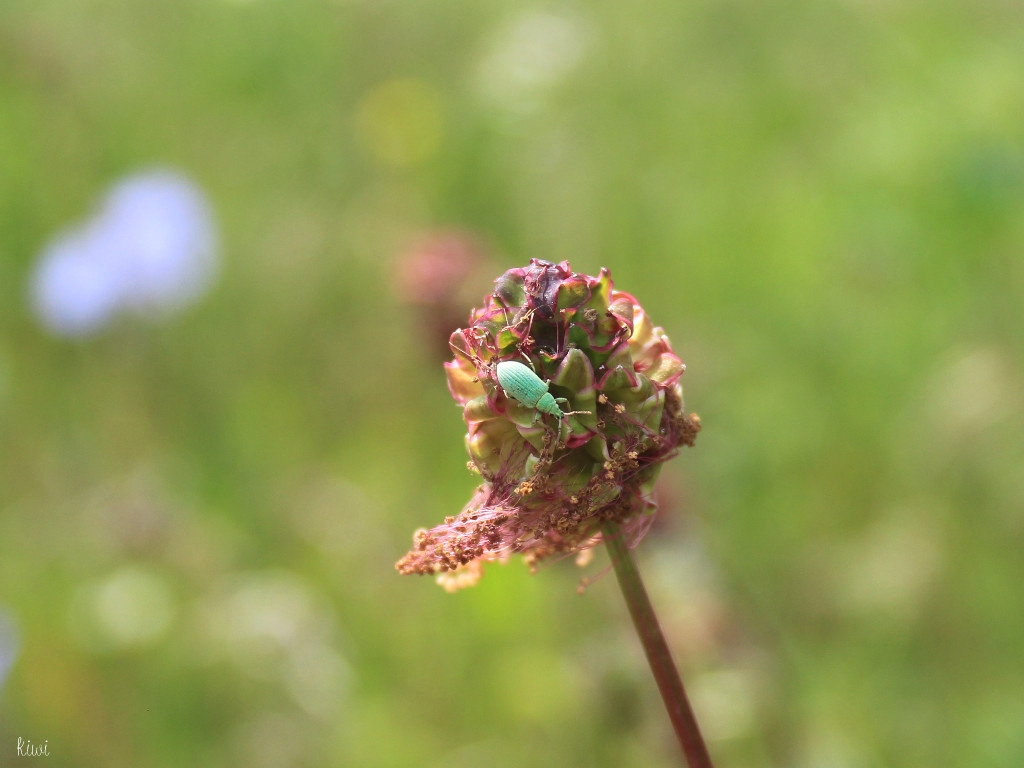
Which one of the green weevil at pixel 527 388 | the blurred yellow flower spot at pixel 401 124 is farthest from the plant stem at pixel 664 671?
the blurred yellow flower spot at pixel 401 124

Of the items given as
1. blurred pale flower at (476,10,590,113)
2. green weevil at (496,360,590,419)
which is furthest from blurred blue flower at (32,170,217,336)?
green weevil at (496,360,590,419)

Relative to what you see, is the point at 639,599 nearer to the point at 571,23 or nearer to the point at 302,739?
the point at 302,739

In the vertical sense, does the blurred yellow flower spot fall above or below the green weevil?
above

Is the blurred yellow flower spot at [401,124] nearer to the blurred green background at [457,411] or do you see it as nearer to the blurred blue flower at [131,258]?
the blurred green background at [457,411]

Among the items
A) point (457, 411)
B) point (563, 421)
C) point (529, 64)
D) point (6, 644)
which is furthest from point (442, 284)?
point (563, 421)

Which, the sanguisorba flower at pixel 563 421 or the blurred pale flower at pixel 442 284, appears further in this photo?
the blurred pale flower at pixel 442 284

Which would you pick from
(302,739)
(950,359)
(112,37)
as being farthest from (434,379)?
(112,37)

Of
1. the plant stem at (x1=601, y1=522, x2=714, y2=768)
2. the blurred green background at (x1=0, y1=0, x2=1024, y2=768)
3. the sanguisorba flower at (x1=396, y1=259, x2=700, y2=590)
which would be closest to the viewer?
the plant stem at (x1=601, y1=522, x2=714, y2=768)

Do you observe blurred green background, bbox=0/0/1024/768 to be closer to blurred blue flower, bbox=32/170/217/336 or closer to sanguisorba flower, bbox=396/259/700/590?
blurred blue flower, bbox=32/170/217/336
